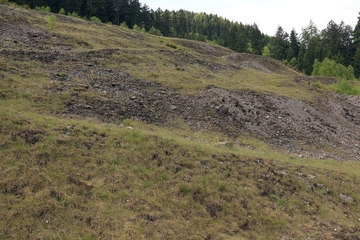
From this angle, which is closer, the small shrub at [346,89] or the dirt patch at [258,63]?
the small shrub at [346,89]

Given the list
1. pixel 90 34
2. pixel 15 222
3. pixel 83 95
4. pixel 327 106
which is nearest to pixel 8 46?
pixel 83 95

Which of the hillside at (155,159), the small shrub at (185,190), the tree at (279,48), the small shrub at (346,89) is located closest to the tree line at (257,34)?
the tree at (279,48)

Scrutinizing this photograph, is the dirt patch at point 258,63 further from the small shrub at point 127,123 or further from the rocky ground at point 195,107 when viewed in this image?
the small shrub at point 127,123

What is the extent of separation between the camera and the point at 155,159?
15930 mm

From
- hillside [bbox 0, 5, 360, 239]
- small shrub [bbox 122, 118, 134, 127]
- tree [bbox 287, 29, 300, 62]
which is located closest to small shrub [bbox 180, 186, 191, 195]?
hillside [bbox 0, 5, 360, 239]

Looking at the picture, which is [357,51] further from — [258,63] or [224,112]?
[224,112]

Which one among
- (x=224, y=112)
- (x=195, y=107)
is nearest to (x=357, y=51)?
(x=224, y=112)

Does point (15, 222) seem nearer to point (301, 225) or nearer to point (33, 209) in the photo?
point (33, 209)

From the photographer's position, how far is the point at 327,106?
125 feet

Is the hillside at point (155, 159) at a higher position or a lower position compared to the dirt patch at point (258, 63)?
lower

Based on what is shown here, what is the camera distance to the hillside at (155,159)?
39.3 feet

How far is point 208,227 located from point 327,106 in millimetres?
31631

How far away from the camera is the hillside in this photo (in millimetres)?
11977

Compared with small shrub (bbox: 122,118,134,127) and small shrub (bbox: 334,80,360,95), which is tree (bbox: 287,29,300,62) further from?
small shrub (bbox: 122,118,134,127)
